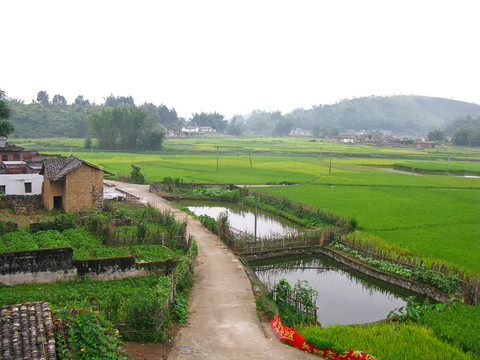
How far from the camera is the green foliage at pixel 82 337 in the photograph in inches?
305

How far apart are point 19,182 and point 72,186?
5.77 meters

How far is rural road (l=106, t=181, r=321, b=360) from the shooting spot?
30.7ft

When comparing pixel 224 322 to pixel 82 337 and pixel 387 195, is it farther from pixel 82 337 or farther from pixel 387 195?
pixel 387 195

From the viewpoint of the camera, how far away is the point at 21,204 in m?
23.2

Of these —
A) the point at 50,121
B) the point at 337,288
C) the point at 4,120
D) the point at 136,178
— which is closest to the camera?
the point at 337,288

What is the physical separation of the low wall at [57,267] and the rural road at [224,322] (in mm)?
2382

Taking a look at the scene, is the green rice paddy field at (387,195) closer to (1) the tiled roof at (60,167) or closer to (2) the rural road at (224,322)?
(2) the rural road at (224,322)

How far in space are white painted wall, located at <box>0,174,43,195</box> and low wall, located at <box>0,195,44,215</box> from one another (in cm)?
313

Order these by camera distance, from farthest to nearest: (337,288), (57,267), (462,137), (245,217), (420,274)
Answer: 1. (462,137)
2. (245,217)
3. (337,288)
4. (420,274)
5. (57,267)

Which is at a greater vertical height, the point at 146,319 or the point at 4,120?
the point at 4,120

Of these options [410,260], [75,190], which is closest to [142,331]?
[410,260]

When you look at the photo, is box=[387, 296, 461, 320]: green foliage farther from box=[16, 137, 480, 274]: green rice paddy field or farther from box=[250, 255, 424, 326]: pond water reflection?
box=[16, 137, 480, 274]: green rice paddy field

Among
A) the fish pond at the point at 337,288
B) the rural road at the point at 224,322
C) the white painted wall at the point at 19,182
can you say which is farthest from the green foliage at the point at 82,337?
the white painted wall at the point at 19,182

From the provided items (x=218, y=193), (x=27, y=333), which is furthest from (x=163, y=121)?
(x=27, y=333)
